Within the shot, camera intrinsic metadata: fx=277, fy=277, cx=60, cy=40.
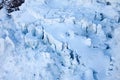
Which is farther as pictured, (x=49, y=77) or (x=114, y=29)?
(x=114, y=29)

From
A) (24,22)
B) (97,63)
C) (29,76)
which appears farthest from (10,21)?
(97,63)

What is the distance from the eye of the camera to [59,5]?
11.6ft

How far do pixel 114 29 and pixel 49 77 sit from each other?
38.2 inches

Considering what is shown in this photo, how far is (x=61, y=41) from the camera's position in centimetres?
297

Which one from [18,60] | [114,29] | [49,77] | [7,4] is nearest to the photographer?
[49,77]

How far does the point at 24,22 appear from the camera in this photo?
325cm

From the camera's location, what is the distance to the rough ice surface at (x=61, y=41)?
8.97 ft

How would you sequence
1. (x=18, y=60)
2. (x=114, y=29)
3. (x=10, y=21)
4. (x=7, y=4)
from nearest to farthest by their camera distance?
(x=18, y=60)
(x=114, y=29)
(x=10, y=21)
(x=7, y=4)

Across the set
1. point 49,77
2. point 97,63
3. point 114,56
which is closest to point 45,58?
point 49,77

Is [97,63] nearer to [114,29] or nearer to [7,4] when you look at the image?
[114,29]

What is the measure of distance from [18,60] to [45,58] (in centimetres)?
29

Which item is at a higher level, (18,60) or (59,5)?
(59,5)

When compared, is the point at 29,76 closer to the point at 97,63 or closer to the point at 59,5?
the point at 97,63

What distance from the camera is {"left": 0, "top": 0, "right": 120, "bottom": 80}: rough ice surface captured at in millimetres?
2734
